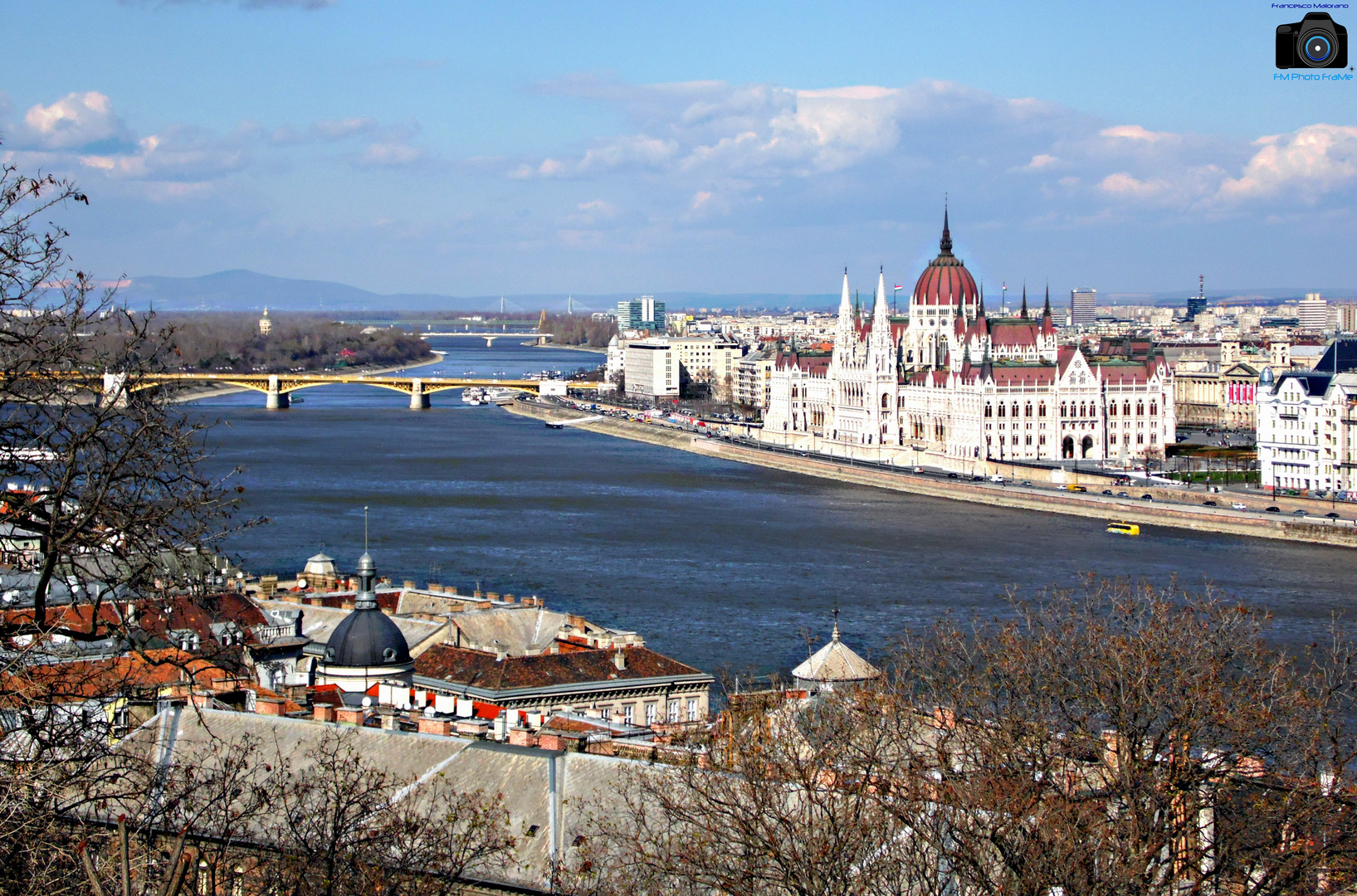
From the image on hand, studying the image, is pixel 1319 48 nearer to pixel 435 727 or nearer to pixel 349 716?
pixel 435 727

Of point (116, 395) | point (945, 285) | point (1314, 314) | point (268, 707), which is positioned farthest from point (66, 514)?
point (1314, 314)

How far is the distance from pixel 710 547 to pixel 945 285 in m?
33.7

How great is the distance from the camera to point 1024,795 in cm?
701

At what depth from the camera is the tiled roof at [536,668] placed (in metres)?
13.4

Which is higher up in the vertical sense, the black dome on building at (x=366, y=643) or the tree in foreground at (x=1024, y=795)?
the tree in foreground at (x=1024, y=795)

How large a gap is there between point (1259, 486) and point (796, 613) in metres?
20.2

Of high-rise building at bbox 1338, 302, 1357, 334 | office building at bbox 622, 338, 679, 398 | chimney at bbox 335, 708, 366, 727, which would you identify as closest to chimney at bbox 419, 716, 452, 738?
chimney at bbox 335, 708, 366, 727

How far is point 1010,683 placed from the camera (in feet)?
27.7

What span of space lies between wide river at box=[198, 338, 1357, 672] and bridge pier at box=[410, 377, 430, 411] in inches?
964

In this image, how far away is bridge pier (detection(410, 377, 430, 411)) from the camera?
77500 mm

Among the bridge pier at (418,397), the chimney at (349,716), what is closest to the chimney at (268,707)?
the chimney at (349,716)

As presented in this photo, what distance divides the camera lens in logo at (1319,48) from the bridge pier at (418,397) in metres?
71.6

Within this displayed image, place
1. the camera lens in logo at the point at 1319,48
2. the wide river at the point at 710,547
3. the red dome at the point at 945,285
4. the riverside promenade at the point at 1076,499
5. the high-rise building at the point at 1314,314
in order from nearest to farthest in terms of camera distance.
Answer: the camera lens in logo at the point at 1319,48 < the wide river at the point at 710,547 < the riverside promenade at the point at 1076,499 < the red dome at the point at 945,285 < the high-rise building at the point at 1314,314

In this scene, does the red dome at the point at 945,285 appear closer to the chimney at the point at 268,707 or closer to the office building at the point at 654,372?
the office building at the point at 654,372
